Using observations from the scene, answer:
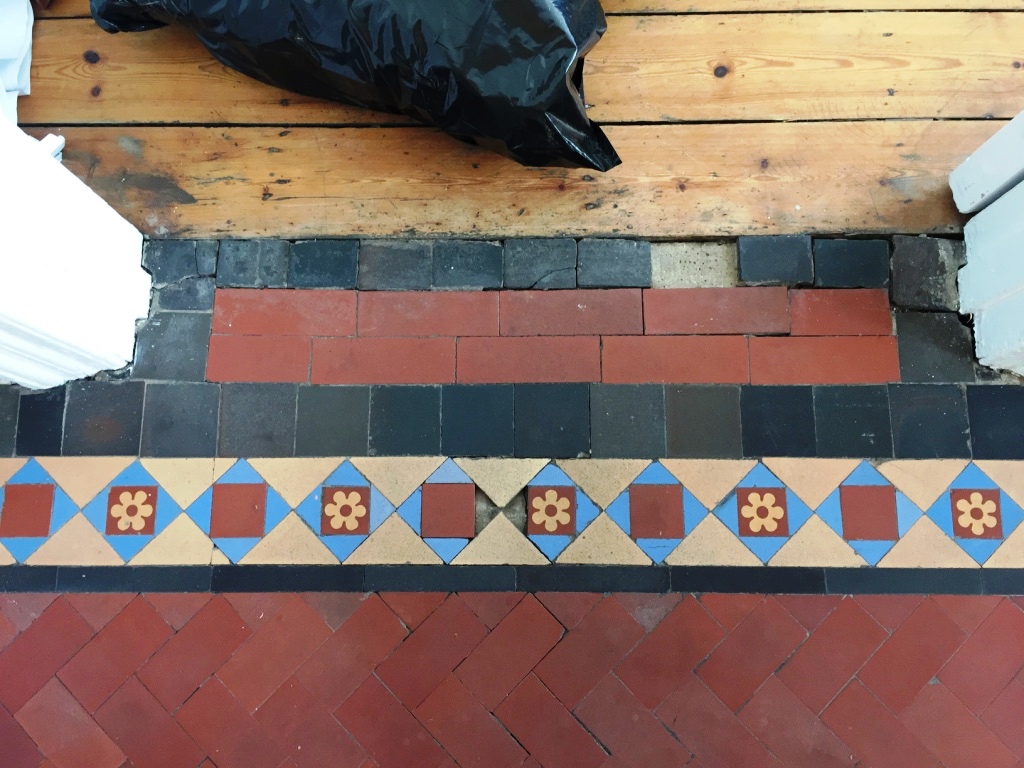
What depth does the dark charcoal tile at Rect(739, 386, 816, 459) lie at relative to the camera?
2328mm

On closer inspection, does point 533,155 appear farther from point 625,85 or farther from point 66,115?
point 66,115

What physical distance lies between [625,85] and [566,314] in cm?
87

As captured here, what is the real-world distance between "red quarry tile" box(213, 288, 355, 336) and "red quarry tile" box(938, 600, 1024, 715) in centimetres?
226

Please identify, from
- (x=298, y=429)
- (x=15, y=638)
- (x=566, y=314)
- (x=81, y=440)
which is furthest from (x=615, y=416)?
(x=15, y=638)

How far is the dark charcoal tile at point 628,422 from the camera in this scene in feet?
7.67

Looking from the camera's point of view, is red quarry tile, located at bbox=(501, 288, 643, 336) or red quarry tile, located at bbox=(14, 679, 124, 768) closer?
red quarry tile, located at bbox=(14, 679, 124, 768)

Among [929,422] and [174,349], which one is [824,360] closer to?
[929,422]

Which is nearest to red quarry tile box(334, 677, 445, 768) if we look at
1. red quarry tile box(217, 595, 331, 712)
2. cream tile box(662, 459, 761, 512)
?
red quarry tile box(217, 595, 331, 712)

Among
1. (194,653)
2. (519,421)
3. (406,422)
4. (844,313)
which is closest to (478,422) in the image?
(519,421)

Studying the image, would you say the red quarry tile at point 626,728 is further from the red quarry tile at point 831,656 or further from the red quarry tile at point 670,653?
the red quarry tile at point 831,656

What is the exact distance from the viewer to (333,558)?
230cm

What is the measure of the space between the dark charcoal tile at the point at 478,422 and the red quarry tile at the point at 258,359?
1.70 ft

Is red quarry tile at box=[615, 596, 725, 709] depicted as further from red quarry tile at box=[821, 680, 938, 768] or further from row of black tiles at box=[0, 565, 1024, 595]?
red quarry tile at box=[821, 680, 938, 768]

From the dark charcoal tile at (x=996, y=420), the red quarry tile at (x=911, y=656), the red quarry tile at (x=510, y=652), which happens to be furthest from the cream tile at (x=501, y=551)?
the dark charcoal tile at (x=996, y=420)
